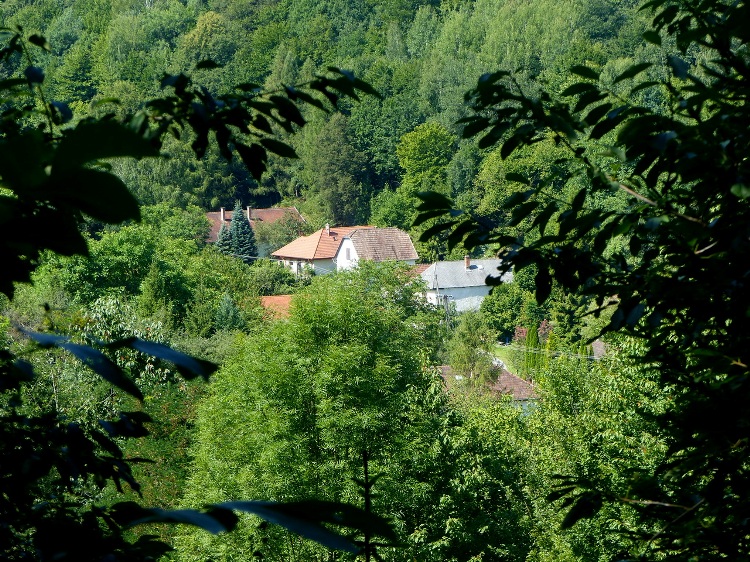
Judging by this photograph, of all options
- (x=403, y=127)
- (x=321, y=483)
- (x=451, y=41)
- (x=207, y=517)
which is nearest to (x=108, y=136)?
(x=207, y=517)

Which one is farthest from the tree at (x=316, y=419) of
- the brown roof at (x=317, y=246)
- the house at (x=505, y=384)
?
the brown roof at (x=317, y=246)

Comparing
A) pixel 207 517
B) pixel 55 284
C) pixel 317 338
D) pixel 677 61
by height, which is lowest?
pixel 207 517

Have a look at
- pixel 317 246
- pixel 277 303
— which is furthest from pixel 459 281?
pixel 277 303

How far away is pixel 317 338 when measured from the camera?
1981 centimetres

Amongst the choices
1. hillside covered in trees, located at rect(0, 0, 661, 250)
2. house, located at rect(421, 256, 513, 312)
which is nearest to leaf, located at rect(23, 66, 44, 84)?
house, located at rect(421, 256, 513, 312)

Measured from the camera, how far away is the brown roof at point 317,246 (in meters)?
55.5

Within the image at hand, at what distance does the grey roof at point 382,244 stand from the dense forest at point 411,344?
2597mm

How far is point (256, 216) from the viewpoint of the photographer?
225ft

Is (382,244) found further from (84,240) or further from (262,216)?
(84,240)

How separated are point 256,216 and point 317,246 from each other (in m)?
14.0

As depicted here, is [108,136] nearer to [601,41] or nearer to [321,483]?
[321,483]

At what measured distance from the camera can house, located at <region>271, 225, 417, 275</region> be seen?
52844mm

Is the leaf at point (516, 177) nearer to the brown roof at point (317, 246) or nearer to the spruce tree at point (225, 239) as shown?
the brown roof at point (317, 246)

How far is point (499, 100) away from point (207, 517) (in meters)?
1.52
